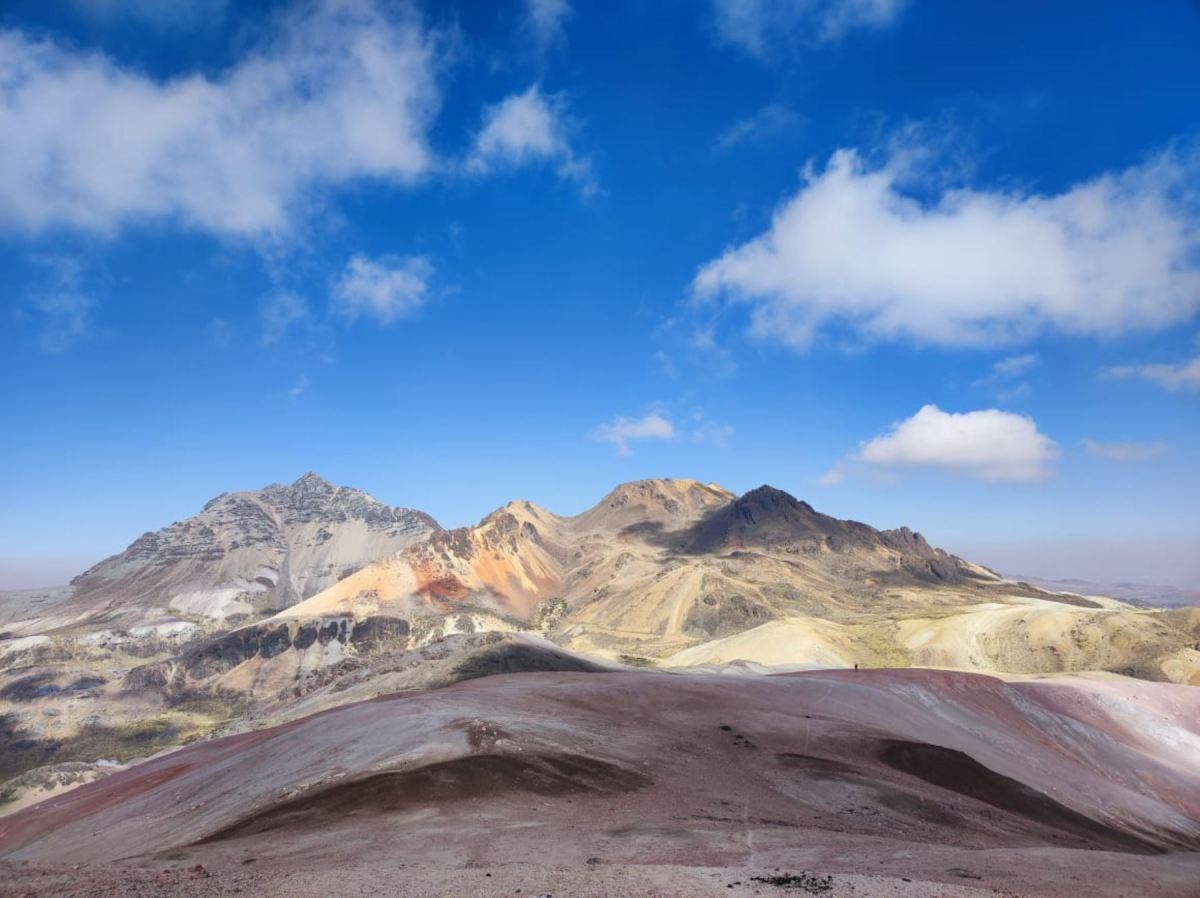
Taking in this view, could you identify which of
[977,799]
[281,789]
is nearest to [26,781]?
[281,789]

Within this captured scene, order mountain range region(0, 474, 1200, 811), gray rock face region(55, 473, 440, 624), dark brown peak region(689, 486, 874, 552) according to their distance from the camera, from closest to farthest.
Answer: mountain range region(0, 474, 1200, 811) → gray rock face region(55, 473, 440, 624) → dark brown peak region(689, 486, 874, 552)

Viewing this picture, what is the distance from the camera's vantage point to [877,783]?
20.0 metres

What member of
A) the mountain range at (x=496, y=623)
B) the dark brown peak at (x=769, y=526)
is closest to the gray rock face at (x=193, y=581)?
the mountain range at (x=496, y=623)

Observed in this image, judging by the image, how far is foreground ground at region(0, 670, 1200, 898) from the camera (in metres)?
10.2

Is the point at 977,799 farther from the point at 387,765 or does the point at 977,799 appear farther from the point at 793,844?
the point at 387,765

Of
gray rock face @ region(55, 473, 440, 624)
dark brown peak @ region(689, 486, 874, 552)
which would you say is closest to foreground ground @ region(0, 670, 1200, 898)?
dark brown peak @ region(689, 486, 874, 552)

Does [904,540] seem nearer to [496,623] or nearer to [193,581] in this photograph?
[496,623]

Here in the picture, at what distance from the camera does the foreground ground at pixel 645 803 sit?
10211 mm

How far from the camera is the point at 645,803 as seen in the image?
653 inches

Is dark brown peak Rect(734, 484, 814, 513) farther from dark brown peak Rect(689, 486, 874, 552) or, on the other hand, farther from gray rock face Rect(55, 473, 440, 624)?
gray rock face Rect(55, 473, 440, 624)

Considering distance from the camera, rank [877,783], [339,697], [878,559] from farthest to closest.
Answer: [878,559] < [339,697] < [877,783]

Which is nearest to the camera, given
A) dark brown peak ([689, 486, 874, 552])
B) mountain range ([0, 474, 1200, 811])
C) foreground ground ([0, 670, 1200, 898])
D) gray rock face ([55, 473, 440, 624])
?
foreground ground ([0, 670, 1200, 898])

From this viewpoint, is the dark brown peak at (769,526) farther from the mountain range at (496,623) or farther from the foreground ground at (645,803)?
the foreground ground at (645,803)

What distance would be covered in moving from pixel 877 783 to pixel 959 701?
18778mm
